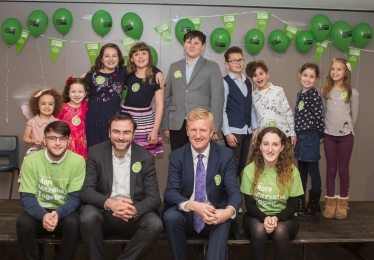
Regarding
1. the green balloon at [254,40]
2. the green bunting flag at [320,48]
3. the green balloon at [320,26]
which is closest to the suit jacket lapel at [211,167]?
the green balloon at [254,40]

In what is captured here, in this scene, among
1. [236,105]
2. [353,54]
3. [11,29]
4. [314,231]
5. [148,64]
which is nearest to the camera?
[314,231]

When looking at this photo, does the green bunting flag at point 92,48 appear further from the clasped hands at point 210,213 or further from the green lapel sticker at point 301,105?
the clasped hands at point 210,213

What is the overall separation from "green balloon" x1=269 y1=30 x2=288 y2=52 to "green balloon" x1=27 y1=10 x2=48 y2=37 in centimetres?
247

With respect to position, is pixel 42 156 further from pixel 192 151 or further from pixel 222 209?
pixel 222 209

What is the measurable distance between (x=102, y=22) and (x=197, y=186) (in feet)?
8.51

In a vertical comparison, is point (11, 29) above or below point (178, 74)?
above

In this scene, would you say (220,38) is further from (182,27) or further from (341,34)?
(341,34)

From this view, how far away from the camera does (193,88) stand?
3582 millimetres

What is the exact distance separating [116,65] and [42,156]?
1017 mm

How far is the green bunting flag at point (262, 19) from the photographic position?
508 cm

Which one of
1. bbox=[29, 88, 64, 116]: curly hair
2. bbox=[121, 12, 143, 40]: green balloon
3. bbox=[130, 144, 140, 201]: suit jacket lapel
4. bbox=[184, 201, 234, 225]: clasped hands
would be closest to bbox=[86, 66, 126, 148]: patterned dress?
bbox=[29, 88, 64, 116]: curly hair

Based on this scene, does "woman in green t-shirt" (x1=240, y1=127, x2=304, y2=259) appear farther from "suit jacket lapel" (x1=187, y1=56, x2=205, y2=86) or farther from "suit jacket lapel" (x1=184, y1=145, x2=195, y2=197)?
"suit jacket lapel" (x1=187, y1=56, x2=205, y2=86)

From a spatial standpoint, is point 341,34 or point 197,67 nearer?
point 197,67

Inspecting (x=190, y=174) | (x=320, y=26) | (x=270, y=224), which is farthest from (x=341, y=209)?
(x=320, y=26)
